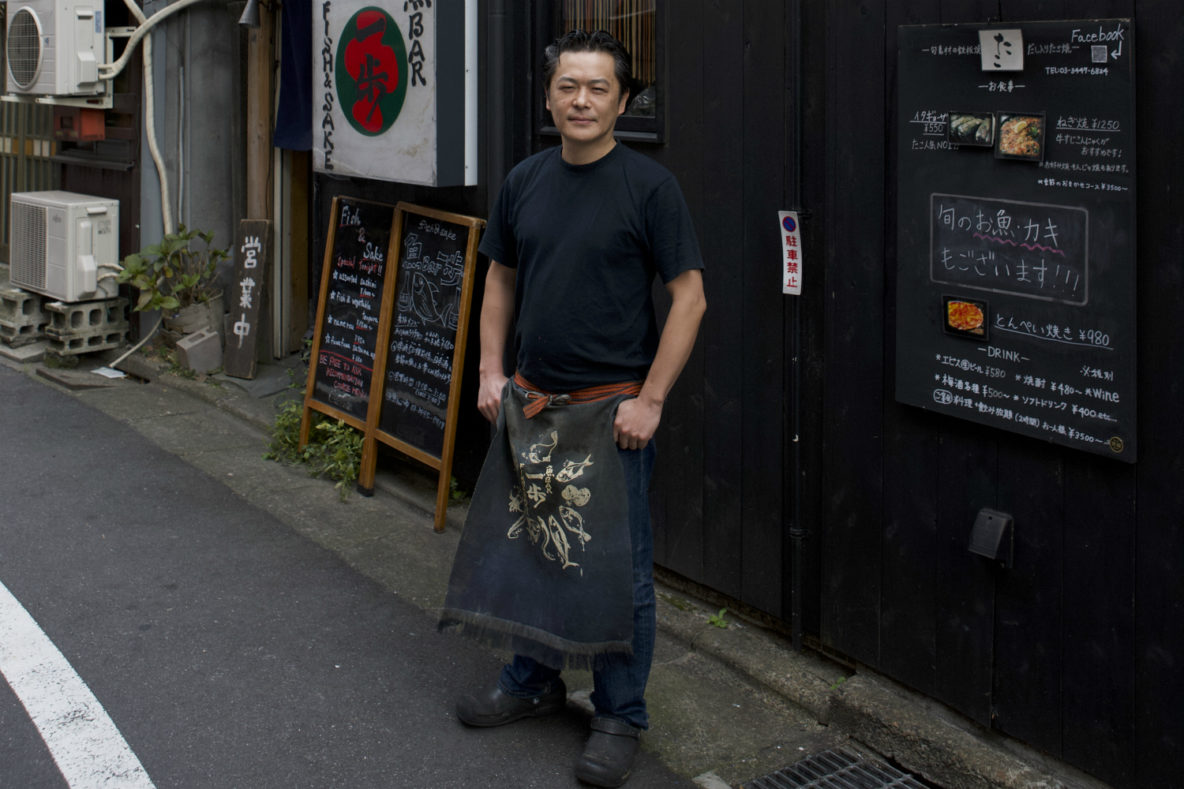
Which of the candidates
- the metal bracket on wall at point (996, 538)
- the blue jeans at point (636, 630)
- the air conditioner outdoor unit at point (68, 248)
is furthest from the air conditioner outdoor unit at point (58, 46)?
the metal bracket on wall at point (996, 538)

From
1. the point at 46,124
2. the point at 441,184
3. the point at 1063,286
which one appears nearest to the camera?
the point at 1063,286

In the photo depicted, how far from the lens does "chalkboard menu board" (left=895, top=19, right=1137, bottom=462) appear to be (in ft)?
11.4

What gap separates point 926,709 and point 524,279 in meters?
1.94

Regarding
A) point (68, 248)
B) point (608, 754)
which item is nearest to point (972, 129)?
point (608, 754)

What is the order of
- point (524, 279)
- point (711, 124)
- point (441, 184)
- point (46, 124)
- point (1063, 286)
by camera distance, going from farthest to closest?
point (46, 124) < point (441, 184) < point (711, 124) < point (524, 279) < point (1063, 286)

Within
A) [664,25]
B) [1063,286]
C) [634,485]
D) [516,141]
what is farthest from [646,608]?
[516,141]

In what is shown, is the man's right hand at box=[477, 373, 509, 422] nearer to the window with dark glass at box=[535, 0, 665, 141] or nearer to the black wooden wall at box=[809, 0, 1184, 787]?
the black wooden wall at box=[809, 0, 1184, 787]

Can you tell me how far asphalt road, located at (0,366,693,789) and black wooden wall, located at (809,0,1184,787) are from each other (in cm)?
105

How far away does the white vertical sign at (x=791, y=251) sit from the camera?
450 cm

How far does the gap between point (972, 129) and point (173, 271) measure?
22.2 feet

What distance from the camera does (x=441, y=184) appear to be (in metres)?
5.96

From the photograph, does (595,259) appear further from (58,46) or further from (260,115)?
(58,46)

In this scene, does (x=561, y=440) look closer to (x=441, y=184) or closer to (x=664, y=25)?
(x=664, y=25)

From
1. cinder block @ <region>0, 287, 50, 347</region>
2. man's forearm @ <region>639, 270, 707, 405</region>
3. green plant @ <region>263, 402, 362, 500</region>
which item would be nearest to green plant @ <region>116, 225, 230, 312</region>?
cinder block @ <region>0, 287, 50, 347</region>
